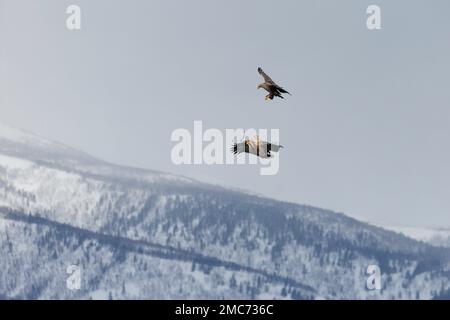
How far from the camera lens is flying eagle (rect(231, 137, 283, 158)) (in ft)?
275

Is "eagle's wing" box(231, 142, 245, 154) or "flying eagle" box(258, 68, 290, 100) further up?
"flying eagle" box(258, 68, 290, 100)

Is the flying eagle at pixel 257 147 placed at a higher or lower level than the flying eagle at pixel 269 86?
lower

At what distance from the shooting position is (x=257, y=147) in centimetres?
8494

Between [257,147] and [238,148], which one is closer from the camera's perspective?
[238,148]

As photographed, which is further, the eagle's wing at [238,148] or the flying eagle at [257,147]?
the flying eagle at [257,147]

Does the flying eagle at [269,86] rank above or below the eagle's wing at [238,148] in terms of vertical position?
above

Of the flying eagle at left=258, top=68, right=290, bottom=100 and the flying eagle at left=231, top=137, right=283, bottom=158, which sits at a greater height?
the flying eagle at left=258, top=68, right=290, bottom=100

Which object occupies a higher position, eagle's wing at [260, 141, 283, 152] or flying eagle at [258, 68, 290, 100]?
flying eagle at [258, 68, 290, 100]

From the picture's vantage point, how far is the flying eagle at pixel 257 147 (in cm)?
8375

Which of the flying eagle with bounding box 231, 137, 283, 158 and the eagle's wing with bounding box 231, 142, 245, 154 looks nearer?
the eagle's wing with bounding box 231, 142, 245, 154
